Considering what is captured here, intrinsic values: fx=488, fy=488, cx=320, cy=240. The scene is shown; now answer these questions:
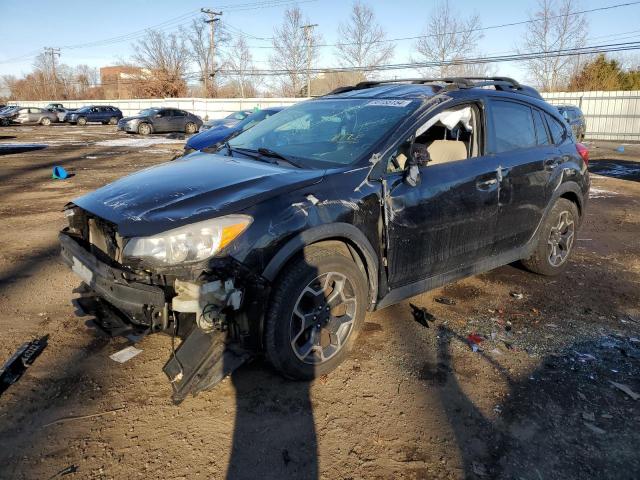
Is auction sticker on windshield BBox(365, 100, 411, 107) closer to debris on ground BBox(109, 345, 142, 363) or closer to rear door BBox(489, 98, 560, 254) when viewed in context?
rear door BBox(489, 98, 560, 254)

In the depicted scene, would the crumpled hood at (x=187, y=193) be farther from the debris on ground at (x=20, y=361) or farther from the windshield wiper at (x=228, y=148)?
the debris on ground at (x=20, y=361)

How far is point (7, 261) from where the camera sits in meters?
5.37

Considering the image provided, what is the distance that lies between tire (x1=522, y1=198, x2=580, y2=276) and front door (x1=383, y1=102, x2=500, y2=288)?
99cm

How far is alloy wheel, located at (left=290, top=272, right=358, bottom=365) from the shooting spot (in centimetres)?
304

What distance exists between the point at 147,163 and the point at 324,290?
41.8ft

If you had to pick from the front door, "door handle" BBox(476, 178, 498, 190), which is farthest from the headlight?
"door handle" BBox(476, 178, 498, 190)

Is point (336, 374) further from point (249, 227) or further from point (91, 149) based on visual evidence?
point (91, 149)

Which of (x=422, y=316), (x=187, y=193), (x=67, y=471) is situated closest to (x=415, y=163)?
(x=422, y=316)

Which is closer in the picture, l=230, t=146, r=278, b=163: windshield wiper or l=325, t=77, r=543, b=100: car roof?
l=230, t=146, r=278, b=163: windshield wiper

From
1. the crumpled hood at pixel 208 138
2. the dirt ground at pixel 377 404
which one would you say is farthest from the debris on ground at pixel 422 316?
the crumpled hood at pixel 208 138

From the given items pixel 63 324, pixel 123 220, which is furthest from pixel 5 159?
pixel 123 220

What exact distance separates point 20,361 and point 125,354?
656 millimetres

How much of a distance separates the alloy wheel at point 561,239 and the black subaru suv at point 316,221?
308 millimetres

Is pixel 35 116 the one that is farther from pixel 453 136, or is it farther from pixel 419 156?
pixel 419 156
